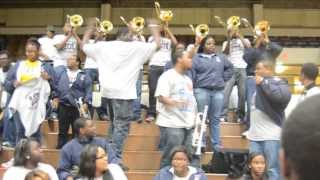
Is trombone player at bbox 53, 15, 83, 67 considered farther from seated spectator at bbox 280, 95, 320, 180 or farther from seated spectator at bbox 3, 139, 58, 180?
seated spectator at bbox 280, 95, 320, 180

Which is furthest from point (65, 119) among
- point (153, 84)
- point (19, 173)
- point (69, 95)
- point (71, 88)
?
point (19, 173)

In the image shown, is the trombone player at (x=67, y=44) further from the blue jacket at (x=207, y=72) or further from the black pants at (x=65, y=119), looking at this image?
the blue jacket at (x=207, y=72)

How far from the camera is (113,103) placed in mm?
6559

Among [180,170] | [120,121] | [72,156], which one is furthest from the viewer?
[120,121]

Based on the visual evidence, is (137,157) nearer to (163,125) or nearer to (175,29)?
(163,125)

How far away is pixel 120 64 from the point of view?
6.54 m

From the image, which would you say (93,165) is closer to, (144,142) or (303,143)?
(144,142)

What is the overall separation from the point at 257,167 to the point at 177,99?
1221 millimetres

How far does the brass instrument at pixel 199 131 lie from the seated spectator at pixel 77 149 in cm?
112

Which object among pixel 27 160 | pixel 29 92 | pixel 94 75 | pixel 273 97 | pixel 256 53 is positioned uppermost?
pixel 256 53

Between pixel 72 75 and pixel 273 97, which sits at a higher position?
pixel 72 75

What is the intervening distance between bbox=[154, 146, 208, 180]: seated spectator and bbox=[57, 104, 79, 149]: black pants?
6.59 feet

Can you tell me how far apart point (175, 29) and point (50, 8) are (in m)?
3.23

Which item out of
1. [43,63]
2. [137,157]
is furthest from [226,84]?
[43,63]
